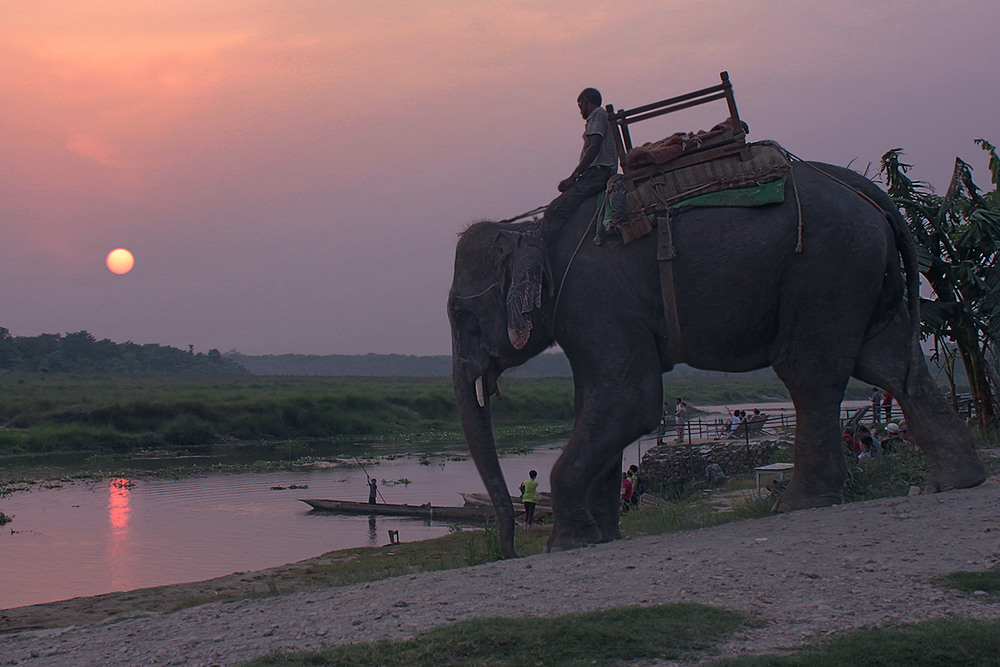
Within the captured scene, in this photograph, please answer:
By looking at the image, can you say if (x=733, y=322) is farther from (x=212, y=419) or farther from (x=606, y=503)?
(x=212, y=419)

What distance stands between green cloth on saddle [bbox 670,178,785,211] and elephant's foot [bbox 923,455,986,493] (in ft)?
9.08

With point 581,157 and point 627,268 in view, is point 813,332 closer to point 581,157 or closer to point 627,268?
point 627,268

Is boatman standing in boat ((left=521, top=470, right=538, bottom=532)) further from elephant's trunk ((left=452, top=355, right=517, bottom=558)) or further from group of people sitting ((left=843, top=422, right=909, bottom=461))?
elephant's trunk ((left=452, top=355, right=517, bottom=558))

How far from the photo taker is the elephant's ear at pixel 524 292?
8.27 metres

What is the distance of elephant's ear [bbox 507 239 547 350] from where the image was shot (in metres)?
8.27

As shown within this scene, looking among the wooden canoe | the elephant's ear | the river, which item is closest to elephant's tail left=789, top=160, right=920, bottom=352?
the elephant's ear

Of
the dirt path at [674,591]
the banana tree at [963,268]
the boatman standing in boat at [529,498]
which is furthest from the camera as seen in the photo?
the boatman standing in boat at [529,498]

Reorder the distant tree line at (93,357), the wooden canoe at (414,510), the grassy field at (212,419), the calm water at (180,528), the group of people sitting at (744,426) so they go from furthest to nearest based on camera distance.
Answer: the distant tree line at (93,357) < the grassy field at (212,419) < the group of people sitting at (744,426) < the wooden canoe at (414,510) < the calm water at (180,528)

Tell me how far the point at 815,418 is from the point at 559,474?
7.32 ft

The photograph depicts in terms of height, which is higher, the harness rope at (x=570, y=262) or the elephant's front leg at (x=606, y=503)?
the harness rope at (x=570, y=262)

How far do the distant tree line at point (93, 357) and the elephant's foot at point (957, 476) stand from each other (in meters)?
97.3

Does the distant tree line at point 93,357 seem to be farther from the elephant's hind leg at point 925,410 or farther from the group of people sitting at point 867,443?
the elephant's hind leg at point 925,410

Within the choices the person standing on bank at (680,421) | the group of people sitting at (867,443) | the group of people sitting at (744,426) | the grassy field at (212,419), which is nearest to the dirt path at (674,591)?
the group of people sitting at (867,443)

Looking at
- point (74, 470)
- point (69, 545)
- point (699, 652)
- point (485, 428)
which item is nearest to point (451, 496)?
point (69, 545)
